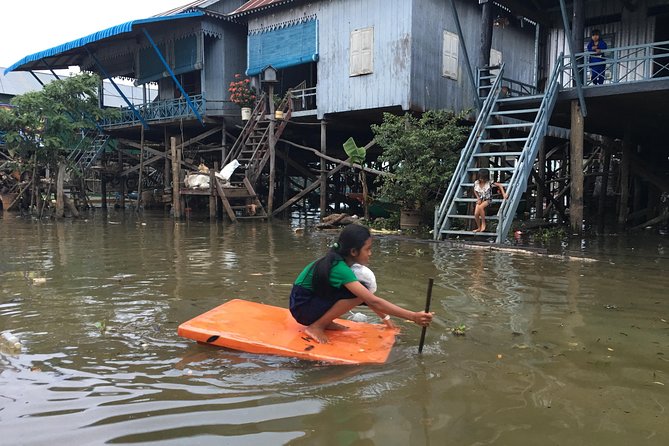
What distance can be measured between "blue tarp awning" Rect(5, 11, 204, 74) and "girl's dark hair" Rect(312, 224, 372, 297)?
46.5ft

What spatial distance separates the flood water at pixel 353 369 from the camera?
2531mm

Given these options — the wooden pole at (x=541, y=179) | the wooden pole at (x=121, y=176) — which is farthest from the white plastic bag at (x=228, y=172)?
the wooden pole at (x=121, y=176)

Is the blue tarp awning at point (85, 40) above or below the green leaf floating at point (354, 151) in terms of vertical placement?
above

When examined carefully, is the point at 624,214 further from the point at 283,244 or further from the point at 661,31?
the point at 283,244

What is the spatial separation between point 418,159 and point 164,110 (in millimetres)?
11108

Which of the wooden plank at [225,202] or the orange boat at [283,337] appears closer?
the orange boat at [283,337]

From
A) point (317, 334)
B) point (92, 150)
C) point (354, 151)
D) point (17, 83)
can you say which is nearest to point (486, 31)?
point (354, 151)

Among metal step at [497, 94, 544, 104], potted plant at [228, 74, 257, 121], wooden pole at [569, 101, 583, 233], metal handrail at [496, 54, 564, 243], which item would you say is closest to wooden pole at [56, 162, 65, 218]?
potted plant at [228, 74, 257, 121]

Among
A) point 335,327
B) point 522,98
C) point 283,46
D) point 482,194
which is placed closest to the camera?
point 335,327

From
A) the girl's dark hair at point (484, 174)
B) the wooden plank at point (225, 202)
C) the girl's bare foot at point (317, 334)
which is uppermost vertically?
the girl's dark hair at point (484, 174)

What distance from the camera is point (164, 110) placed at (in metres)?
18.6

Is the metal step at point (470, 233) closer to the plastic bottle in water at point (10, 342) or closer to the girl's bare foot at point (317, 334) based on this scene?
the girl's bare foot at point (317, 334)

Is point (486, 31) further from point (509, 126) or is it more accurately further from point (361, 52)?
point (361, 52)

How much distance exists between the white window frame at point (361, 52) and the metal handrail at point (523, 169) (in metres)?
4.60
